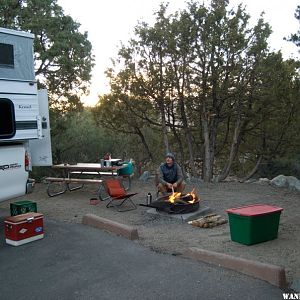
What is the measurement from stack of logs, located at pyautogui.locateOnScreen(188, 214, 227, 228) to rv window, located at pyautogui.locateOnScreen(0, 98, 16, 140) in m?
3.35

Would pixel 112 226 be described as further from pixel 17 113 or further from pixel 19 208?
pixel 17 113

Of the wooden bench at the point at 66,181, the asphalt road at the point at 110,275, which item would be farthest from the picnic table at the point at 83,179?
the asphalt road at the point at 110,275

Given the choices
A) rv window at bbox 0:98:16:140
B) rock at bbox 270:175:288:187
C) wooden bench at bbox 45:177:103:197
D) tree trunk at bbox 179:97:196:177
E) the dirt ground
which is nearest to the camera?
the dirt ground

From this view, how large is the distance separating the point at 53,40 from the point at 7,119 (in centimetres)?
587

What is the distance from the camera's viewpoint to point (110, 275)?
4.56 m

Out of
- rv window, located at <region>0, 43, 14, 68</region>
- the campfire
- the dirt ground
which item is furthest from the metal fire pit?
rv window, located at <region>0, 43, 14, 68</region>

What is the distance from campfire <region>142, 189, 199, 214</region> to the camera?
741cm

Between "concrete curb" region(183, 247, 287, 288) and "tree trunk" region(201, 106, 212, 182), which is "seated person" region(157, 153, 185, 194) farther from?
"tree trunk" region(201, 106, 212, 182)

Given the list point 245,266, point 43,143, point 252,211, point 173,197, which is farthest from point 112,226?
point 245,266

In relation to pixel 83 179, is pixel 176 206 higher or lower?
lower

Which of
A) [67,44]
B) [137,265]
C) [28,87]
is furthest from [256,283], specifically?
[67,44]

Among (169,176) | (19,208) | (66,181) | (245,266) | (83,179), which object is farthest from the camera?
(83,179)

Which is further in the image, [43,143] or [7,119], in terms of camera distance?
[43,143]

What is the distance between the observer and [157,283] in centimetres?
428
